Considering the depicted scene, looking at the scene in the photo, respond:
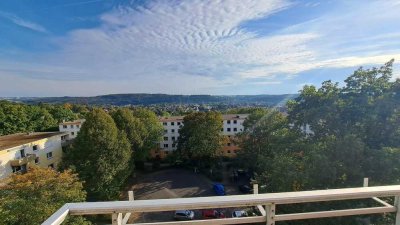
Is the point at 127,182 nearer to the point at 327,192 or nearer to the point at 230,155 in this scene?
the point at 230,155

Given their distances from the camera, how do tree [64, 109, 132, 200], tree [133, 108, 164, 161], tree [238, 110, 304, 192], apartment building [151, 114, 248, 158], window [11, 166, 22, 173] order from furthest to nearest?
apartment building [151, 114, 248, 158] → tree [133, 108, 164, 161] → window [11, 166, 22, 173] → tree [64, 109, 132, 200] → tree [238, 110, 304, 192]

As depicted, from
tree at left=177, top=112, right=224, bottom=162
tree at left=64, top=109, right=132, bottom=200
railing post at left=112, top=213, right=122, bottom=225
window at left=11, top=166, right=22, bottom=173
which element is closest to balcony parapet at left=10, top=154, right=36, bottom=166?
window at left=11, top=166, right=22, bottom=173

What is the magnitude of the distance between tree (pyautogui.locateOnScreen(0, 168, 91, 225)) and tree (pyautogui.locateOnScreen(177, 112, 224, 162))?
530 inches

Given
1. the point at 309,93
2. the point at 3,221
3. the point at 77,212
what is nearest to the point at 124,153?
the point at 3,221

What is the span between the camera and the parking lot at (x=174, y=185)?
18.3m

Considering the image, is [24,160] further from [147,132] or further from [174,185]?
[174,185]

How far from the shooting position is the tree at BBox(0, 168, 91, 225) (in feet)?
27.2

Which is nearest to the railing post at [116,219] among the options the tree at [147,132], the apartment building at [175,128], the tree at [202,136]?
the tree at [147,132]

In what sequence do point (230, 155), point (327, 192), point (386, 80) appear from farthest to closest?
point (230, 155) < point (386, 80) < point (327, 192)

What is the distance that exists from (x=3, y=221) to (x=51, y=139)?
46.6 feet

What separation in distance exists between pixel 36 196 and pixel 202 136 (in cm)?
1523

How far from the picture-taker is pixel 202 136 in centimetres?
2327

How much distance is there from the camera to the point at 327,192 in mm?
1731

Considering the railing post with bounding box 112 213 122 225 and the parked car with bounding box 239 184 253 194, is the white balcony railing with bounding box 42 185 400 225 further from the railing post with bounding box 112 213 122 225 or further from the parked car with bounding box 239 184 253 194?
the parked car with bounding box 239 184 253 194
